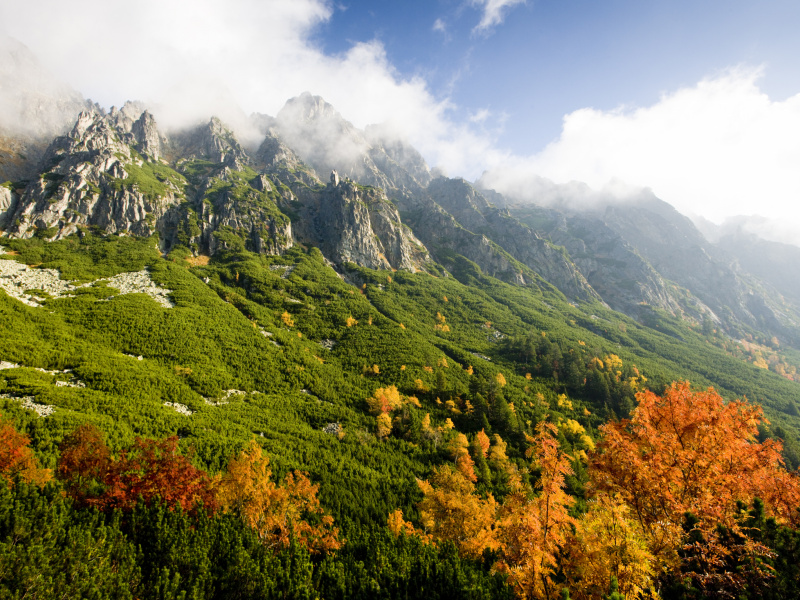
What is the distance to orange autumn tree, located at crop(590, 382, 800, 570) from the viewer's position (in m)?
18.2

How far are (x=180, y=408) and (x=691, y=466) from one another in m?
71.7

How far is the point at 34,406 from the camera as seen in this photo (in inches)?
1481

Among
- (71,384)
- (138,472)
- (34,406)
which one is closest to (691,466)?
(138,472)

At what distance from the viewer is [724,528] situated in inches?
482

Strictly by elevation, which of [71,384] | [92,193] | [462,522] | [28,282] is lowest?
[71,384]

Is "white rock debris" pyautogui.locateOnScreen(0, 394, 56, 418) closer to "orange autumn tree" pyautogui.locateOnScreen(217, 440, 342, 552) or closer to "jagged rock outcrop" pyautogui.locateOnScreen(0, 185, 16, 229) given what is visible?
"orange autumn tree" pyautogui.locateOnScreen(217, 440, 342, 552)

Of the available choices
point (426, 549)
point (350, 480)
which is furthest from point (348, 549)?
point (350, 480)

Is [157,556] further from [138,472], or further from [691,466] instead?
[691,466]

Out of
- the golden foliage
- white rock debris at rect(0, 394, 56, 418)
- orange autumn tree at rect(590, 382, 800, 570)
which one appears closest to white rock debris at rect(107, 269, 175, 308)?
white rock debris at rect(0, 394, 56, 418)

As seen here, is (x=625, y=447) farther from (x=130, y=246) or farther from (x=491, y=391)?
(x=130, y=246)

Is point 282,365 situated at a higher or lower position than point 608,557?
lower

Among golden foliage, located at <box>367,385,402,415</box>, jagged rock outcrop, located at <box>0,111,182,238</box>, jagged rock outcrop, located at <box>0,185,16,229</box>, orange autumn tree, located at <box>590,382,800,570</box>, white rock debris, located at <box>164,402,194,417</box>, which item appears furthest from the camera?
jagged rock outcrop, located at <box>0,111,182,238</box>

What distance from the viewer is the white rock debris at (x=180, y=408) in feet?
175

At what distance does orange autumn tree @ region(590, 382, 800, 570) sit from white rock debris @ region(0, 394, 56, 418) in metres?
61.6
